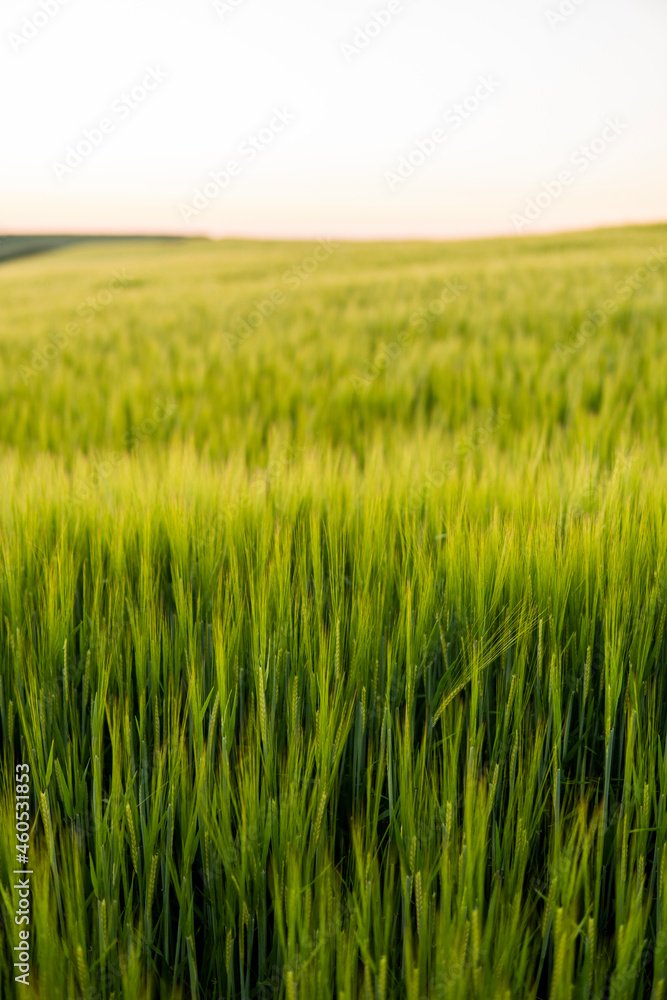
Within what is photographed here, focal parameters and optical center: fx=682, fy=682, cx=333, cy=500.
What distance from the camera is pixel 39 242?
30.1 meters

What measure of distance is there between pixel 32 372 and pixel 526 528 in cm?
320

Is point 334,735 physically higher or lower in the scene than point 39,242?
lower

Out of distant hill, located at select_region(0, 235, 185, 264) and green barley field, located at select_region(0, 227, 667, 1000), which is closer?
green barley field, located at select_region(0, 227, 667, 1000)

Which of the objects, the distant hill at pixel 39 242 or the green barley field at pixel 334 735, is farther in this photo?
the distant hill at pixel 39 242

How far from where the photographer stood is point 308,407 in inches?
108

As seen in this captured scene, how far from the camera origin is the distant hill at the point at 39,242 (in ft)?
88.2

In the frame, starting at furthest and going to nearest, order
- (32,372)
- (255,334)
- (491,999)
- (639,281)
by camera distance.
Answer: (639,281) < (255,334) < (32,372) < (491,999)

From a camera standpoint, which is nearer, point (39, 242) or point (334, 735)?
point (334, 735)

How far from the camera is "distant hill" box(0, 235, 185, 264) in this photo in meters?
26.9

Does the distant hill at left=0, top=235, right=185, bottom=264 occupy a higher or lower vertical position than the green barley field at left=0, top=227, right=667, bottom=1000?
higher

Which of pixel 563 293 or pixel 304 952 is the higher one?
pixel 563 293

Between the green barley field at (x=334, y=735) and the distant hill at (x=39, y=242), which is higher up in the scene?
the distant hill at (x=39, y=242)

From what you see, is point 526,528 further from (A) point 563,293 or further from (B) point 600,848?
(A) point 563,293

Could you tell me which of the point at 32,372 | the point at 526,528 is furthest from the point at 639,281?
the point at 526,528
